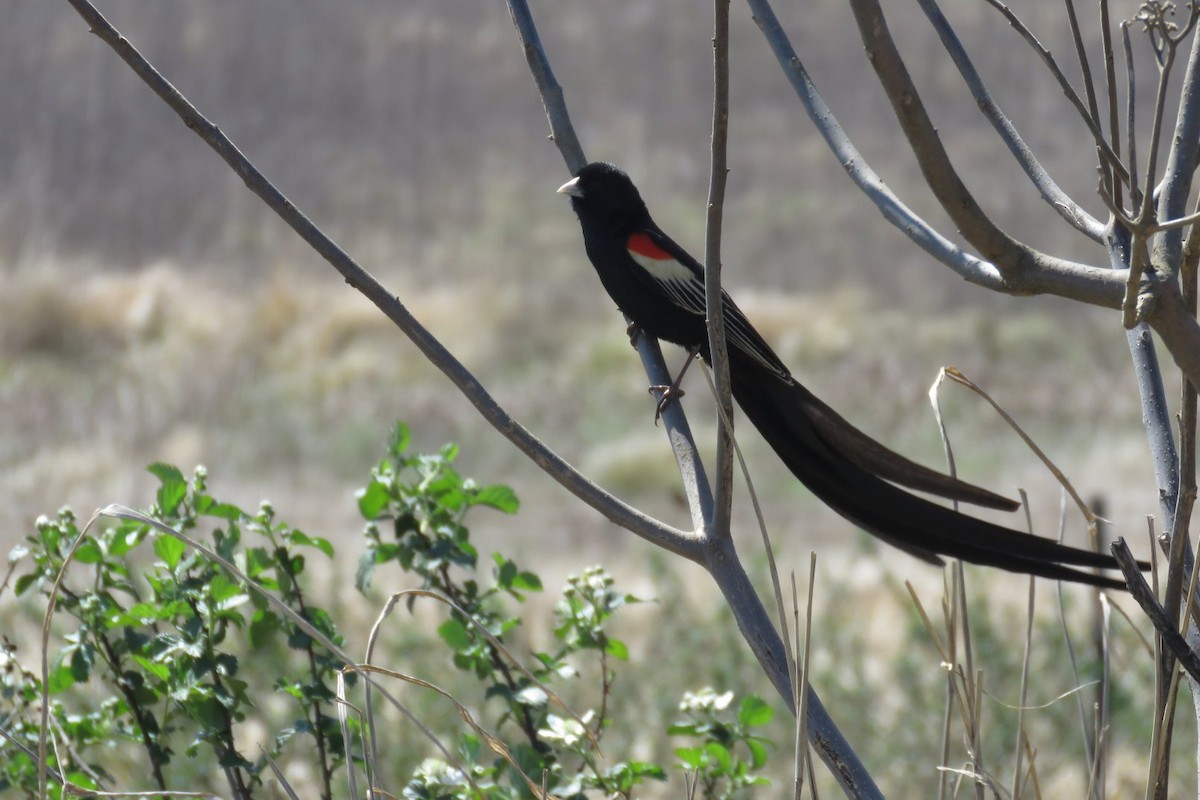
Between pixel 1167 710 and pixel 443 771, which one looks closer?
pixel 1167 710

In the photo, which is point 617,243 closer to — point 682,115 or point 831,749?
point 831,749

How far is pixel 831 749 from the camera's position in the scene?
100 cm

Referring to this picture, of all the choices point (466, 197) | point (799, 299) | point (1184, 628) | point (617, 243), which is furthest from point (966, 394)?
point (1184, 628)

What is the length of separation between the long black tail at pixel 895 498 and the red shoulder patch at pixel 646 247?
701mm

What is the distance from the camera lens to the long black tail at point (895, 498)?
102cm

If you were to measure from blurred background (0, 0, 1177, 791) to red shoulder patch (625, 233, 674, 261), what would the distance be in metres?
3.23

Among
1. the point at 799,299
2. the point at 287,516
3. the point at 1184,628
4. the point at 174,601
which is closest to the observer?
the point at 1184,628

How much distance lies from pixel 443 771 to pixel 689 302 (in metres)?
1.10

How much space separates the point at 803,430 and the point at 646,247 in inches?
36.7

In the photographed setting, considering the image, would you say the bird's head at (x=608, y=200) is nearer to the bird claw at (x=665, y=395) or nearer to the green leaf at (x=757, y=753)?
the bird claw at (x=665, y=395)

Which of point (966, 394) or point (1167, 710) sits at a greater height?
point (966, 394)

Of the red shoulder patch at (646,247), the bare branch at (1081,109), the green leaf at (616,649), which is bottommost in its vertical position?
the green leaf at (616,649)

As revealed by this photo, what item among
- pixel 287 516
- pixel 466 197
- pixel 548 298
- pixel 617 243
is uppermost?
pixel 466 197

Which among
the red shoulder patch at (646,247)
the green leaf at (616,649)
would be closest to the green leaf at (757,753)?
the green leaf at (616,649)
